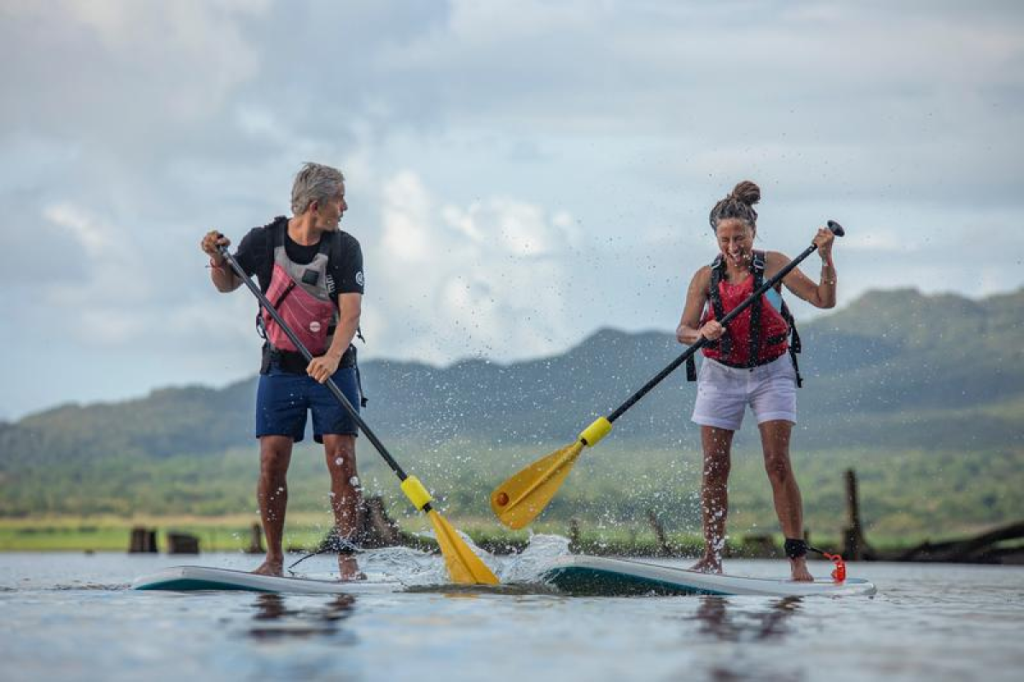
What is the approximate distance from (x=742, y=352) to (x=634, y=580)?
143 centimetres

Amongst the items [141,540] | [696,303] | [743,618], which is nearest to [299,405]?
[696,303]

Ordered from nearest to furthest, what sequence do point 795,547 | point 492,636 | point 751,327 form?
point 492,636, point 751,327, point 795,547

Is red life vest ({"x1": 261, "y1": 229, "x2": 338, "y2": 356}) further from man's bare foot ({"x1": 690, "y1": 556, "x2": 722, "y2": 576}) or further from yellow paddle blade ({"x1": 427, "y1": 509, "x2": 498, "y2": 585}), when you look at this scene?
man's bare foot ({"x1": 690, "y1": 556, "x2": 722, "y2": 576})

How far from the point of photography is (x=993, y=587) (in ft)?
41.0

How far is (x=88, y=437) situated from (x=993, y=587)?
122 metres

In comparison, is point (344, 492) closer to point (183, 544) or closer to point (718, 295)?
point (718, 295)

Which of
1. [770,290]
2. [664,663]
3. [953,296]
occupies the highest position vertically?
[953,296]

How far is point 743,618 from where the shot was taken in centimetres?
789

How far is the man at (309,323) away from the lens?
9.39m

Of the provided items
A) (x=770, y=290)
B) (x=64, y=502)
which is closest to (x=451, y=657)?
(x=770, y=290)

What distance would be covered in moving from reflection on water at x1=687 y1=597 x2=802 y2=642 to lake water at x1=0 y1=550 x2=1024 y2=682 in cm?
1

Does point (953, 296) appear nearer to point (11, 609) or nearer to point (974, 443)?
point (974, 443)

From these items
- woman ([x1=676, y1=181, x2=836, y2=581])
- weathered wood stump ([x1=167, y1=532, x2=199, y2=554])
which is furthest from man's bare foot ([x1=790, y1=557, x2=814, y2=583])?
weathered wood stump ([x1=167, y1=532, x2=199, y2=554])

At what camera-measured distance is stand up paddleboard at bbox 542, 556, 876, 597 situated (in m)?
9.23
